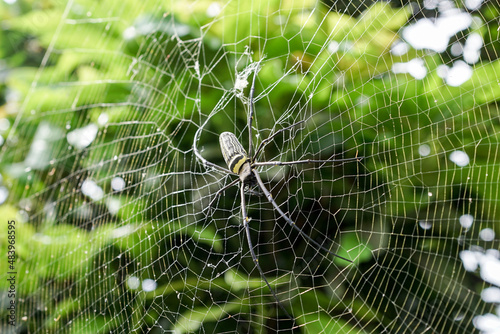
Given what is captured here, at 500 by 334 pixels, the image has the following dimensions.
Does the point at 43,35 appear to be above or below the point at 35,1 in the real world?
below

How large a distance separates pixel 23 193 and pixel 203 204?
3.63 feet

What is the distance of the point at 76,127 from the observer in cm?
159

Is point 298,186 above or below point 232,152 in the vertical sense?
below

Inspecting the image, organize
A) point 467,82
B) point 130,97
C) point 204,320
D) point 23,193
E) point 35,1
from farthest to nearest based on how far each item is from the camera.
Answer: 1. point 35,1
2. point 23,193
3. point 130,97
4. point 204,320
5. point 467,82

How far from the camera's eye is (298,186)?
0.97 meters

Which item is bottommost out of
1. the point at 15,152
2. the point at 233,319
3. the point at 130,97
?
the point at 233,319

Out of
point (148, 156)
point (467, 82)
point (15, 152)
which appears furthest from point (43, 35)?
point (467, 82)

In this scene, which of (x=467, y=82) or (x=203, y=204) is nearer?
(x=467, y=82)

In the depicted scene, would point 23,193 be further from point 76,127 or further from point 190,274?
point 190,274

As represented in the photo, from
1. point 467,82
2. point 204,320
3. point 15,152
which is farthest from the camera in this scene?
point 15,152

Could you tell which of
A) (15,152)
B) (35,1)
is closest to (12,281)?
(15,152)

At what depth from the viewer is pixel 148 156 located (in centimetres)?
115

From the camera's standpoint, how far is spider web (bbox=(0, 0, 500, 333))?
0.88 m

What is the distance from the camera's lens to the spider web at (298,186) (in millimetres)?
882
